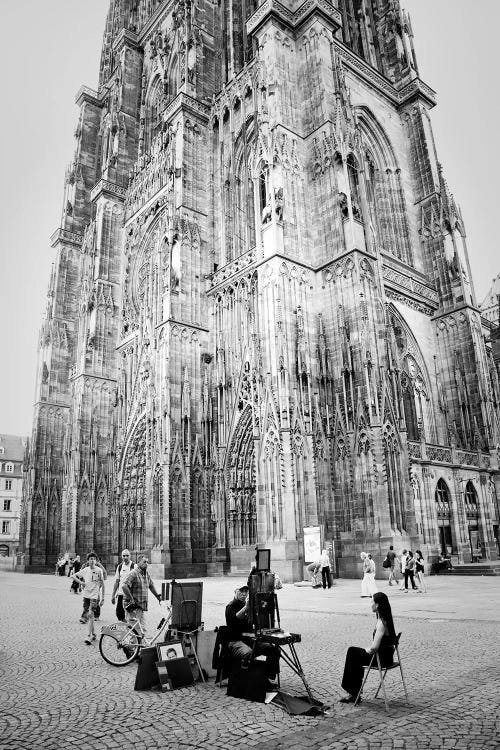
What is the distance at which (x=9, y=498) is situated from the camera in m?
65.7

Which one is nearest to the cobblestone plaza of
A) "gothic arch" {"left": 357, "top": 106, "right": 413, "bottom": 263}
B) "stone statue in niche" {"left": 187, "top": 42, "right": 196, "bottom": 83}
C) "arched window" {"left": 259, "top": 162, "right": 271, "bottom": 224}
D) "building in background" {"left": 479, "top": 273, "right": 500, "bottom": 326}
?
"arched window" {"left": 259, "top": 162, "right": 271, "bottom": 224}

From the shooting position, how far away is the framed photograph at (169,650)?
21.7 ft

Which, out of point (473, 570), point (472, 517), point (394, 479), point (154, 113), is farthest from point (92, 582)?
point (154, 113)

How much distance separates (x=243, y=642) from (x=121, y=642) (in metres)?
2.26

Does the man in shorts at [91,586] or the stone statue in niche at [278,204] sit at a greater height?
the stone statue in niche at [278,204]

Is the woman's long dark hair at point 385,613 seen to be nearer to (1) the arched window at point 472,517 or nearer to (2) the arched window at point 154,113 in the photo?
(1) the arched window at point 472,517

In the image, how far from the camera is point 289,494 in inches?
770

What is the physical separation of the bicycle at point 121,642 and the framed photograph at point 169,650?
0.83 m

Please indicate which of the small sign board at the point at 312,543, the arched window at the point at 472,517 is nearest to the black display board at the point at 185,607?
the small sign board at the point at 312,543

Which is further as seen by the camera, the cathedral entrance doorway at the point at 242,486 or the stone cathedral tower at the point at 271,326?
the cathedral entrance doorway at the point at 242,486

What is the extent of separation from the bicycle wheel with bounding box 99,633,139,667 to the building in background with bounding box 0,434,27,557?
201 ft

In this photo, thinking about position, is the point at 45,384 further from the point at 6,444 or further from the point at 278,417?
the point at 6,444

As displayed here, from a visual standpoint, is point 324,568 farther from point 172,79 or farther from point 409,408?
point 172,79

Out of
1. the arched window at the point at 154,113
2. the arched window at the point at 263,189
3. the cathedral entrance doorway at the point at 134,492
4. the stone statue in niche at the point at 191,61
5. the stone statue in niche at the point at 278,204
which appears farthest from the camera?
the arched window at the point at 154,113
